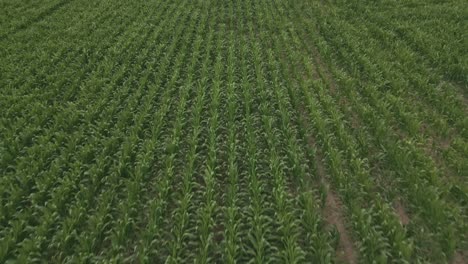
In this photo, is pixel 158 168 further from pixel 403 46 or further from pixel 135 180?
pixel 403 46

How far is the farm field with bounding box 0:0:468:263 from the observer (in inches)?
244

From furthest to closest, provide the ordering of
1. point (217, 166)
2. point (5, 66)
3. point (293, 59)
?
point (293, 59) → point (5, 66) → point (217, 166)

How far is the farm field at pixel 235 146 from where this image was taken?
619cm

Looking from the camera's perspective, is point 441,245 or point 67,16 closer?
point 441,245

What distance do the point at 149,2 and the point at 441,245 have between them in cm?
2083

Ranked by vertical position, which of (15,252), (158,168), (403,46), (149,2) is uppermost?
(15,252)

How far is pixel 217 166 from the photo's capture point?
793 cm

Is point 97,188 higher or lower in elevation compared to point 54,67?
higher

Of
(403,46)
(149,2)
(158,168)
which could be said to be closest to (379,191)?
(158,168)

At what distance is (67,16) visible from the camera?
18734 mm

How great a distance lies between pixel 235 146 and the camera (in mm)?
8516

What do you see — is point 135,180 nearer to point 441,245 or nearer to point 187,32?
point 441,245

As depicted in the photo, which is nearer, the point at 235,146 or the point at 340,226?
the point at 340,226

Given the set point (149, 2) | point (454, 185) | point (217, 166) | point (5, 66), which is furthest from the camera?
point (149, 2)
